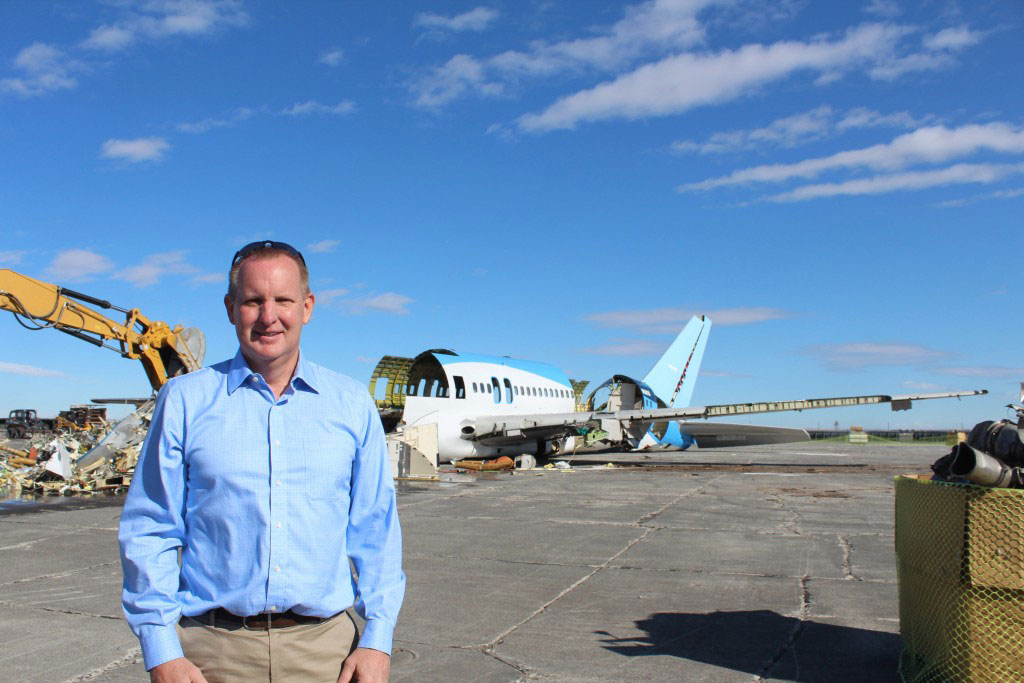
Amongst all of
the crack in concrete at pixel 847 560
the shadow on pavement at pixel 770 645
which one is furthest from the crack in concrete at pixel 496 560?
the crack in concrete at pixel 847 560

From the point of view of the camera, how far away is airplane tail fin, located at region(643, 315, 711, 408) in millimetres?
29641

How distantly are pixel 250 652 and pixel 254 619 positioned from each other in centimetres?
9

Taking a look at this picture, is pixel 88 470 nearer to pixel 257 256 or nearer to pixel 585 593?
pixel 585 593

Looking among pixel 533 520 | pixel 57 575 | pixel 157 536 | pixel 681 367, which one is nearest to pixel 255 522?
pixel 157 536

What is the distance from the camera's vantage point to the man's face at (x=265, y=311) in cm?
222

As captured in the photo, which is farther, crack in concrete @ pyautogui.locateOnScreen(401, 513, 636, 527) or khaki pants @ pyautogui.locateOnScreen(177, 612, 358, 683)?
crack in concrete @ pyautogui.locateOnScreen(401, 513, 636, 527)

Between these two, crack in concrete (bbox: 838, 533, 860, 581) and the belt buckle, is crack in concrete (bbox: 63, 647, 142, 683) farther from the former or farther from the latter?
crack in concrete (bbox: 838, 533, 860, 581)

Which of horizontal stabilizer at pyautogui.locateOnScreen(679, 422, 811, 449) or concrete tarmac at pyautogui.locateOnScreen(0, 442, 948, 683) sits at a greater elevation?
horizontal stabilizer at pyautogui.locateOnScreen(679, 422, 811, 449)

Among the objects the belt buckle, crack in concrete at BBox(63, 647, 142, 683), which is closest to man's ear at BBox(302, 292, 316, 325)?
the belt buckle

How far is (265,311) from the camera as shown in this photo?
7.29 ft

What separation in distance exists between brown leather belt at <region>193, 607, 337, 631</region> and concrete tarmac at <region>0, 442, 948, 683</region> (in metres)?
2.69

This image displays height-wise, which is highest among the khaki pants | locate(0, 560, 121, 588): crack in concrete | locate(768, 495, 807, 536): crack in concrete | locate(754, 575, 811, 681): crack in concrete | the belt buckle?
the belt buckle

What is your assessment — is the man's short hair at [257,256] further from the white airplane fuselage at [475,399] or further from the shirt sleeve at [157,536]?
the white airplane fuselage at [475,399]

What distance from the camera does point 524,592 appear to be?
267 inches
